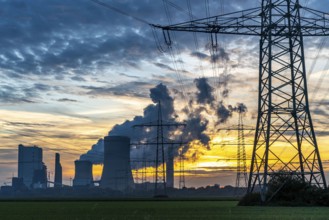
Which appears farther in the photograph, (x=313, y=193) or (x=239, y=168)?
(x=239, y=168)

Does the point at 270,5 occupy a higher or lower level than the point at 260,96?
higher

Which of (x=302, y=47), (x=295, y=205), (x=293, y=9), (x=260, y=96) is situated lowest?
(x=295, y=205)

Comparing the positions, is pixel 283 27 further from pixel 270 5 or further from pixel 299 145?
pixel 299 145

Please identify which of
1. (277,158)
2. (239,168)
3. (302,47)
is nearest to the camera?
(277,158)

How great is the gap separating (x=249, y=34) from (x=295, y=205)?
15722 mm

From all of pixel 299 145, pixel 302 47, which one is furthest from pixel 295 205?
pixel 302 47

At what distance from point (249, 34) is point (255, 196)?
1505 cm

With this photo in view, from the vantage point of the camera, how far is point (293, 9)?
2069 inches

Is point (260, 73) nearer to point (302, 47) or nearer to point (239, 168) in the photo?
point (302, 47)

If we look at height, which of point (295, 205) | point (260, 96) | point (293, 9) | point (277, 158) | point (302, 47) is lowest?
point (295, 205)

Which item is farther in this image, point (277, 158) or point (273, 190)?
point (273, 190)

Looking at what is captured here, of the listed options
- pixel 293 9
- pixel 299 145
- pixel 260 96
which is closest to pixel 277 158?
pixel 299 145

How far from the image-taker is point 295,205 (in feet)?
171

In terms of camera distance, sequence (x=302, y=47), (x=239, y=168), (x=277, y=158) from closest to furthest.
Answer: (x=277, y=158)
(x=302, y=47)
(x=239, y=168)
